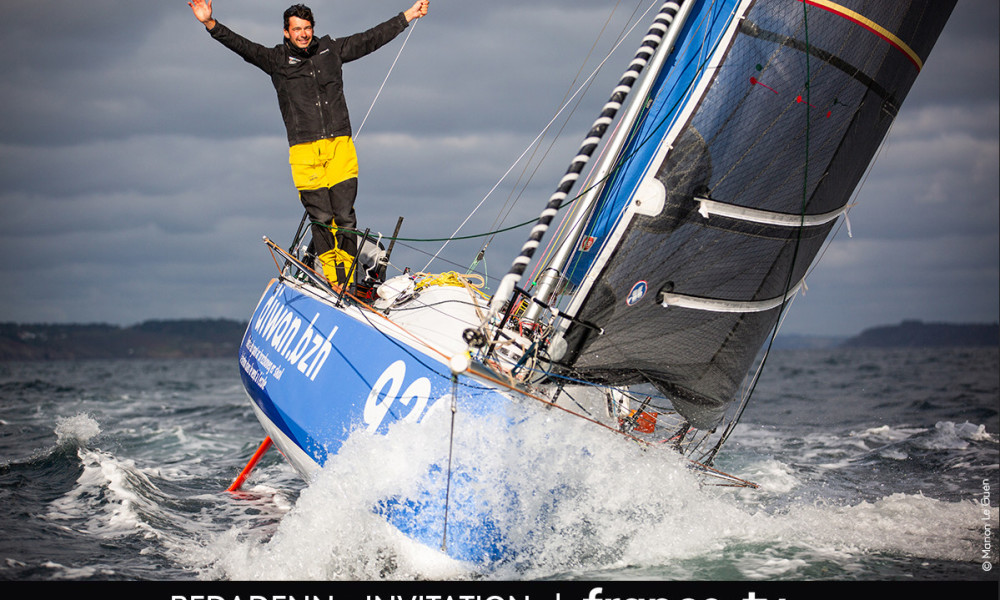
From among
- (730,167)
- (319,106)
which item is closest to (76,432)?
(319,106)

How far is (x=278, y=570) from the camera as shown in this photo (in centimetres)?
382

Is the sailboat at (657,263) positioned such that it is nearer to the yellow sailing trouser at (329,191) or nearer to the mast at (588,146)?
the mast at (588,146)

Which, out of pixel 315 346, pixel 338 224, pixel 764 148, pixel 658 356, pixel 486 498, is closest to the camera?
pixel 486 498

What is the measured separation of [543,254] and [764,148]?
141cm

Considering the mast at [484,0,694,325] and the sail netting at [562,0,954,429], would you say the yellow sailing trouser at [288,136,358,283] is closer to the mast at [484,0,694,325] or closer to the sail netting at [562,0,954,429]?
the mast at [484,0,694,325]

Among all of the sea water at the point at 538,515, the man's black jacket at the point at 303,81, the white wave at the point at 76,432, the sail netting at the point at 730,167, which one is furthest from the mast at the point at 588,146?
the white wave at the point at 76,432

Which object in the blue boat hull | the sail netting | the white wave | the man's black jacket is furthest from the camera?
the white wave

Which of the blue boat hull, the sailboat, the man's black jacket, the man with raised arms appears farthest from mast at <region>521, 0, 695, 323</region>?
the man's black jacket

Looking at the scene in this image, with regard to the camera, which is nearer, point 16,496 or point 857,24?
point 857,24

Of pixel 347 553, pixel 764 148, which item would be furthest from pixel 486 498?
pixel 764 148

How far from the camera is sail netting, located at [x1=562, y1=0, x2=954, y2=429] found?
4.02 meters

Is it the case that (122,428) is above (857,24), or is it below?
below

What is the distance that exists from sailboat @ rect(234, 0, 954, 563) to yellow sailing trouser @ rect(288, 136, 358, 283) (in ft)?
1.80

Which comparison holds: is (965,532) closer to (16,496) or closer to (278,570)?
(278,570)
